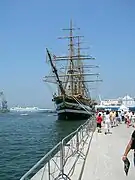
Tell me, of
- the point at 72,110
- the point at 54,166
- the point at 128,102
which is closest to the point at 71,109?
the point at 72,110

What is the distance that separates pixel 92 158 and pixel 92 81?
254ft

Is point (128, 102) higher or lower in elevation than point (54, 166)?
higher

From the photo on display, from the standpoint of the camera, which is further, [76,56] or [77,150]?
[76,56]

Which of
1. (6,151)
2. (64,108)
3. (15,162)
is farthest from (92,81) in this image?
(15,162)

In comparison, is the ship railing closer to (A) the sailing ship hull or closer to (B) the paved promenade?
(B) the paved promenade

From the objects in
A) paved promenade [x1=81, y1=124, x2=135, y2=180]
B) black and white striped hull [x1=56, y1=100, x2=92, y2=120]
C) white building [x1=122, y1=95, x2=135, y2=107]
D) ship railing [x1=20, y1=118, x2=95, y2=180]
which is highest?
white building [x1=122, y1=95, x2=135, y2=107]

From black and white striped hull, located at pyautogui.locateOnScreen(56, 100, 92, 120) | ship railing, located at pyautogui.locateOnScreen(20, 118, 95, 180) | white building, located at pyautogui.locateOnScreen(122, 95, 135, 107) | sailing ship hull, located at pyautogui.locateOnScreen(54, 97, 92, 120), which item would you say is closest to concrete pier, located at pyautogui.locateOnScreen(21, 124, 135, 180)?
ship railing, located at pyautogui.locateOnScreen(20, 118, 95, 180)

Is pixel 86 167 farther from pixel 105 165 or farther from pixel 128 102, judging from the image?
pixel 128 102

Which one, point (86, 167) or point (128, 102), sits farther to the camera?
point (128, 102)

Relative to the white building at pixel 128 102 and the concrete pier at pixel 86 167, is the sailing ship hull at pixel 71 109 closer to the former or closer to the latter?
the white building at pixel 128 102

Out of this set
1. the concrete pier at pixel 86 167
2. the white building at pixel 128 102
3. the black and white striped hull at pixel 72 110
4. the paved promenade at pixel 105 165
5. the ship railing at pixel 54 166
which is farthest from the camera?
the white building at pixel 128 102

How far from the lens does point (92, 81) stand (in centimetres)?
9019

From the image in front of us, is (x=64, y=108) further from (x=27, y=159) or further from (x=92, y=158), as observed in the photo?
(x=92, y=158)

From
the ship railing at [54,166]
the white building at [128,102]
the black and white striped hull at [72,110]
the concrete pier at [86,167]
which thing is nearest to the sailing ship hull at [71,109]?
the black and white striped hull at [72,110]
